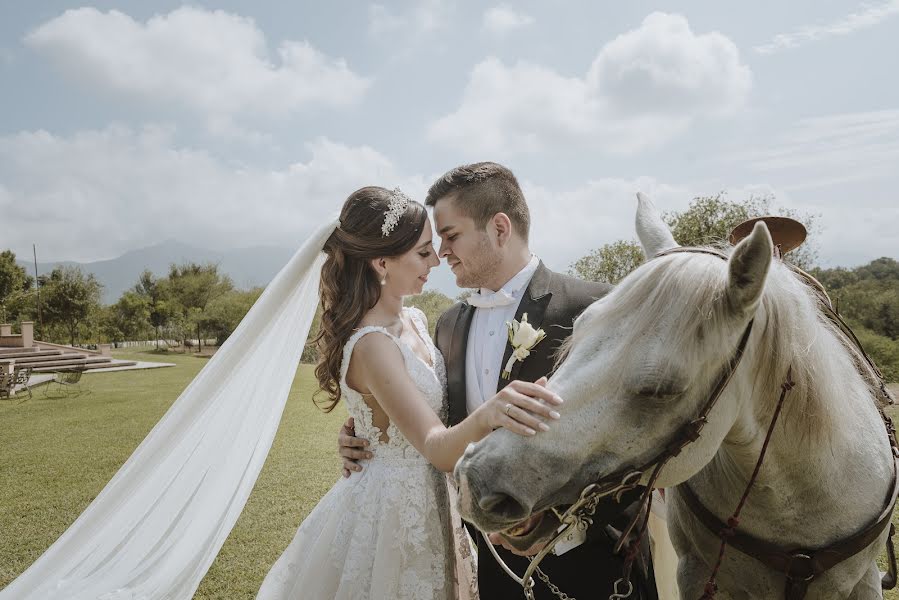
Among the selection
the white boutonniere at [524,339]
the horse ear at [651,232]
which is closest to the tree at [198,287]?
the white boutonniere at [524,339]

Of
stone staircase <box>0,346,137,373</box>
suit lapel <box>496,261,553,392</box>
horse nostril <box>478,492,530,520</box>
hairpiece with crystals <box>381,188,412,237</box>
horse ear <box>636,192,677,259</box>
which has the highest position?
hairpiece with crystals <box>381,188,412,237</box>

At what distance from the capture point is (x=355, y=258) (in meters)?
3.15

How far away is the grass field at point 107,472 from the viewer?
6715mm

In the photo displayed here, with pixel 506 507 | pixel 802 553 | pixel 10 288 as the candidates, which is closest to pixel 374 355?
pixel 506 507

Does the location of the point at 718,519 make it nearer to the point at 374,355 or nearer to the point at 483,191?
the point at 374,355

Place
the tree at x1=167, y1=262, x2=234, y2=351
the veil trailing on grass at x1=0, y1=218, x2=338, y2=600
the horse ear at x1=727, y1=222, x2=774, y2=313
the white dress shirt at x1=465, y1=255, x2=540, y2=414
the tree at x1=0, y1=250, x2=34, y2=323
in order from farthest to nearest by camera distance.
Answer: the tree at x1=167, y1=262, x2=234, y2=351 < the tree at x1=0, y1=250, x2=34, y2=323 < the veil trailing on grass at x1=0, y1=218, x2=338, y2=600 < the white dress shirt at x1=465, y1=255, x2=540, y2=414 < the horse ear at x1=727, y1=222, x2=774, y2=313

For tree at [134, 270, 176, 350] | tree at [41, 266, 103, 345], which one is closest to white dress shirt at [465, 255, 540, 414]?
tree at [41, 266, 103, 345]

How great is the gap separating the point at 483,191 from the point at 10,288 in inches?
2286

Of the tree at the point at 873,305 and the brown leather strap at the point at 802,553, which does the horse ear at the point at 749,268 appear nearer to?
the brown leather strap at the point at 802,553

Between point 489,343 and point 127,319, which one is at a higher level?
point 489,343

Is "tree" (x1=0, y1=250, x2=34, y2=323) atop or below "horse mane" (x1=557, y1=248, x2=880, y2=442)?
atop

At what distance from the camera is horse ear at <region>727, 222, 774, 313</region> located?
1392 millimetres

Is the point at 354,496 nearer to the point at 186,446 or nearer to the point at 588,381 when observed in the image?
the point at 186,446

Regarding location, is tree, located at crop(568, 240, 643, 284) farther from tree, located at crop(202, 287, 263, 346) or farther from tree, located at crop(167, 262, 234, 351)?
tree, located at crop(167, 262, 234, 351)
